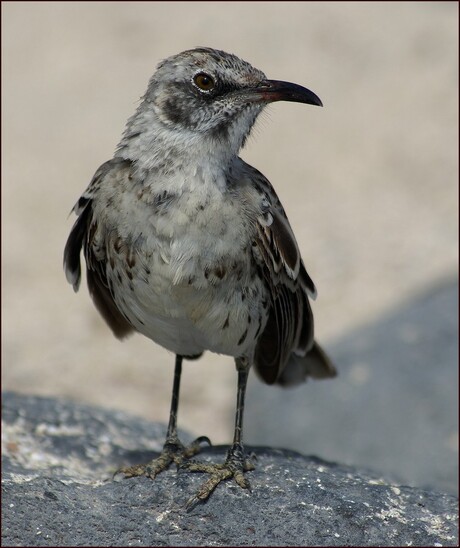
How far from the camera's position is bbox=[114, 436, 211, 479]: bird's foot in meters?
6.88

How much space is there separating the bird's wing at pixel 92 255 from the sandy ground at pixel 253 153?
4202 mm

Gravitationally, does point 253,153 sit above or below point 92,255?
above

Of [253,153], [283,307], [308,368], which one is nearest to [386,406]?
[308,368]

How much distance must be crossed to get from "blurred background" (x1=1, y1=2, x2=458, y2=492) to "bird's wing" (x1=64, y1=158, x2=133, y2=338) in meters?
1.05

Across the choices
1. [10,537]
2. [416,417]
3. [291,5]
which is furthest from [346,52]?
[10,537]

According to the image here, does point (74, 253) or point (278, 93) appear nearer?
point (278, 93)

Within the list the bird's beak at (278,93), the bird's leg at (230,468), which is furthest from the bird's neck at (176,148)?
the bird's leg at (230,468)

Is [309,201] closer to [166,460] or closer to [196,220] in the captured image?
[166,460]

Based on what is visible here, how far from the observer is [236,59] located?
657cm

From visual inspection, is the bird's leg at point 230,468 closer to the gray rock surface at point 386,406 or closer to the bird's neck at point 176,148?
the bird's neck at point 176,148

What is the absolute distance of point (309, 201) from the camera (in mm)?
15375

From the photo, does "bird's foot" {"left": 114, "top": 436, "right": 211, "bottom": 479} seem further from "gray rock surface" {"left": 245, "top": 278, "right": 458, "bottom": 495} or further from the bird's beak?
"gray rock surface" {"left": 245, "top": 278, "right": 458, "bottom": 495}

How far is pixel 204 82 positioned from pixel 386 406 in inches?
204

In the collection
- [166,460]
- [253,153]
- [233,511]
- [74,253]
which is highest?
[253,153]
